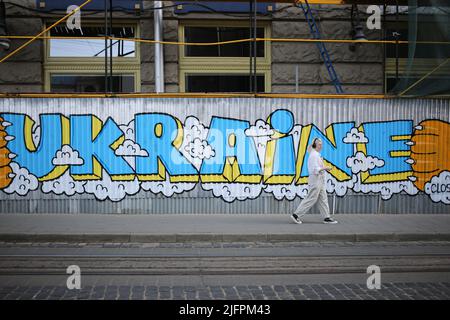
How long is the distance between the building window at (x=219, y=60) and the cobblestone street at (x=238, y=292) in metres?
9.87

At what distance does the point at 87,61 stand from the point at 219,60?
12.7 feet

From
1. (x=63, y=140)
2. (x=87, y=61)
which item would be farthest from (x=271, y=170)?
(x=87, y=61)

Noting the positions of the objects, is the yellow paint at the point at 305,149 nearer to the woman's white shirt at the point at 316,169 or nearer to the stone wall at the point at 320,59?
the woman's white shirt at the point at 316,169

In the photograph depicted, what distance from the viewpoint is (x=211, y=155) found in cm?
1325

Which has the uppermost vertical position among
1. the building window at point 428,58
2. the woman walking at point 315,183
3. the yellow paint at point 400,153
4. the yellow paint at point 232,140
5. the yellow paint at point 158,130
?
the building window at point 428,58

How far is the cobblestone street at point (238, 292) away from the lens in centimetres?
631

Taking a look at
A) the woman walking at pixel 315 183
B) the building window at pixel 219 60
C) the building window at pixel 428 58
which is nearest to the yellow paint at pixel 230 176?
the woman walking at pixel 315 183

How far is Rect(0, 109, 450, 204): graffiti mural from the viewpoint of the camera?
1309 cm

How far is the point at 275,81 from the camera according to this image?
51.3 ft

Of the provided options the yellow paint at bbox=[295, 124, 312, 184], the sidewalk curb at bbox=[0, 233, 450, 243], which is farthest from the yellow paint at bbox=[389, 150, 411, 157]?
the sidewalk curb at bbox=[0, 233, 450, 243]

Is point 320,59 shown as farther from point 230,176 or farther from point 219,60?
point 230,176

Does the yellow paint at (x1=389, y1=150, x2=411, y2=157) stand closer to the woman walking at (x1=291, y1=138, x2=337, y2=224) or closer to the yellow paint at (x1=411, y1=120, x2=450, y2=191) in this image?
the yellow paint at (x1=411, y1=120, x2=450, y2=191)

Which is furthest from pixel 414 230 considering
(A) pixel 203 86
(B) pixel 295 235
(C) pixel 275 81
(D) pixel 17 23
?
(D) pixel 17 23

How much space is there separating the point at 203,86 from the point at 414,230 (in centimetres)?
764
